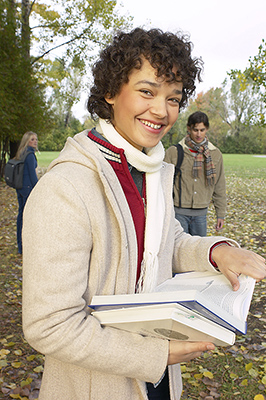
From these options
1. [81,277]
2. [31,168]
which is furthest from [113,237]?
[31,168]

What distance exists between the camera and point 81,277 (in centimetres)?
124

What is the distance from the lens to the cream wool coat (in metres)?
1.18

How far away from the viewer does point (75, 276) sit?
1.21 m

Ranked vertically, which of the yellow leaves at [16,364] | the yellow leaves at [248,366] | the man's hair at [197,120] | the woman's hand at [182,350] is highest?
the man's hair at [197,120]

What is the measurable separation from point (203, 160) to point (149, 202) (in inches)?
152

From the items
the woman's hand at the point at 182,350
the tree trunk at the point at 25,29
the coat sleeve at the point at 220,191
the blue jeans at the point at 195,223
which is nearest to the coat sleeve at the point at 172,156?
the coat sleeve at the point at 220,191

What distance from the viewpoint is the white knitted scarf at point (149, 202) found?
1538 mm

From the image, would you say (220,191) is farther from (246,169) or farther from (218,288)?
(246,169)

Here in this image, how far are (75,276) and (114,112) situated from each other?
802 mm

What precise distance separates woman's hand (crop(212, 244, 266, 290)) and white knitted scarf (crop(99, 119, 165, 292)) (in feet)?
1.00

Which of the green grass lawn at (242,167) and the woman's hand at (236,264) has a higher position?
the woman's hand at (236,264)

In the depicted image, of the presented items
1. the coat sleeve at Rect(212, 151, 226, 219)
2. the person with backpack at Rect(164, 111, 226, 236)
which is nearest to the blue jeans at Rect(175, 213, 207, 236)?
the person with backpack at Rect(164, 111, 226, 236)

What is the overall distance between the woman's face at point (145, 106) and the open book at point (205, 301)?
26.8 inches

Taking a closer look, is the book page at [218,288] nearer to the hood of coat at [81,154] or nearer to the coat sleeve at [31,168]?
the hood of coat at [81,154]
